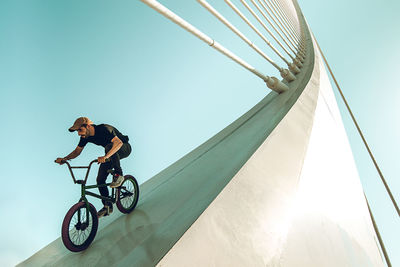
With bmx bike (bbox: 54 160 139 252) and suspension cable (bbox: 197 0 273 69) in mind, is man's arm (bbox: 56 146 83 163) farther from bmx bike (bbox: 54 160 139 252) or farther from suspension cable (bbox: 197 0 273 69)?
suspension cable (bbox: 197 0 273 69)

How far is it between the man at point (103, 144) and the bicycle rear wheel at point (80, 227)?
23 centimetres

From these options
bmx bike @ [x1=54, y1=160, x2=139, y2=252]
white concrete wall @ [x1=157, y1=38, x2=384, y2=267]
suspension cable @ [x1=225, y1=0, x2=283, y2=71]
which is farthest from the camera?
suspension cable @ [x1=225, y1=0, x2=283, y2=71]

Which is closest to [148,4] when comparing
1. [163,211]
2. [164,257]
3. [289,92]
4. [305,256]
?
[164,257]

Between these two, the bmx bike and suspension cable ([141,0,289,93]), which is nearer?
suspension cable ([141,0,289,93])

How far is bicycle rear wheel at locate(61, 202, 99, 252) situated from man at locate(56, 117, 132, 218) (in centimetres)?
23

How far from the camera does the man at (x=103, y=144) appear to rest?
7.20 ft

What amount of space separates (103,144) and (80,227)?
0.84 m

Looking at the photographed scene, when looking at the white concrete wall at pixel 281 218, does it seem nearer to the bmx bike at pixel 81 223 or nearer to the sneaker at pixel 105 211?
the bmx bike at pixel 81 223

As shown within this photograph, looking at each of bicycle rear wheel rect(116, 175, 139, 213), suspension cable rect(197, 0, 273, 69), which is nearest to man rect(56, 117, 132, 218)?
bicycle rear wheel rect(116, 175, 139, 213)

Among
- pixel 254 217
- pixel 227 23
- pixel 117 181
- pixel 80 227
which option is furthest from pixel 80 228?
pixel 227 23

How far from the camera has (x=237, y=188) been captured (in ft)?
4.87

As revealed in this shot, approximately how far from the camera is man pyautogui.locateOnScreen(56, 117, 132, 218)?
2.20 meters

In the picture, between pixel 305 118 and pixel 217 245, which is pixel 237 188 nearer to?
pixel 217 245

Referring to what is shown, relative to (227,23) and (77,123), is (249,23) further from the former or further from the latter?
(77,123)
